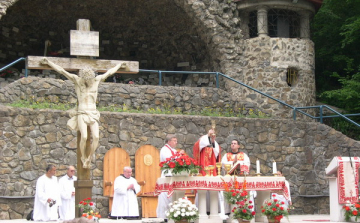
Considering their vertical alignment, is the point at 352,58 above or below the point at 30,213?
above

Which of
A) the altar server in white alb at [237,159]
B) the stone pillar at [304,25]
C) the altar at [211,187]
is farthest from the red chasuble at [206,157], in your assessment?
the stone pillar at [304,25]

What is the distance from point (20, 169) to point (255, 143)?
6.27 meters

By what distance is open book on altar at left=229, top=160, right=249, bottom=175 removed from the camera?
1408 centimetres

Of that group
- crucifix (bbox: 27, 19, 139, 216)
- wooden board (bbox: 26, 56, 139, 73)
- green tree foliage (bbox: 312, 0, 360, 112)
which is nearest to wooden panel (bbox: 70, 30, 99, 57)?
crucifix (bbox: 27, 19, 139, 216)

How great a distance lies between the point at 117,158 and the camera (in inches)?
679

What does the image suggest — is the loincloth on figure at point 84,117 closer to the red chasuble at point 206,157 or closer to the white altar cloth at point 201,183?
the white altar cloth at point 201,183

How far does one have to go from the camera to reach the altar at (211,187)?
13141 millimetres

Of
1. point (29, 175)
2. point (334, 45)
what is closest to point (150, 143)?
point (29, 175)

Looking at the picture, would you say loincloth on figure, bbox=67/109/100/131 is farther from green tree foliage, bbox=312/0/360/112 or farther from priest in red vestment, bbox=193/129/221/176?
green tree foliage, bbox=312/0/360/112

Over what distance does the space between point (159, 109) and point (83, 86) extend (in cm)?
645

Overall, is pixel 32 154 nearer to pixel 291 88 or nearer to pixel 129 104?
pixel 129 104

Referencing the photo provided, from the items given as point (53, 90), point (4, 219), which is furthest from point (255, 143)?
point (4, 219)

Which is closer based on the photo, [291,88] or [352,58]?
[291,88]

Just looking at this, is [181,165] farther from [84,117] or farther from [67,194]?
[67,194]
